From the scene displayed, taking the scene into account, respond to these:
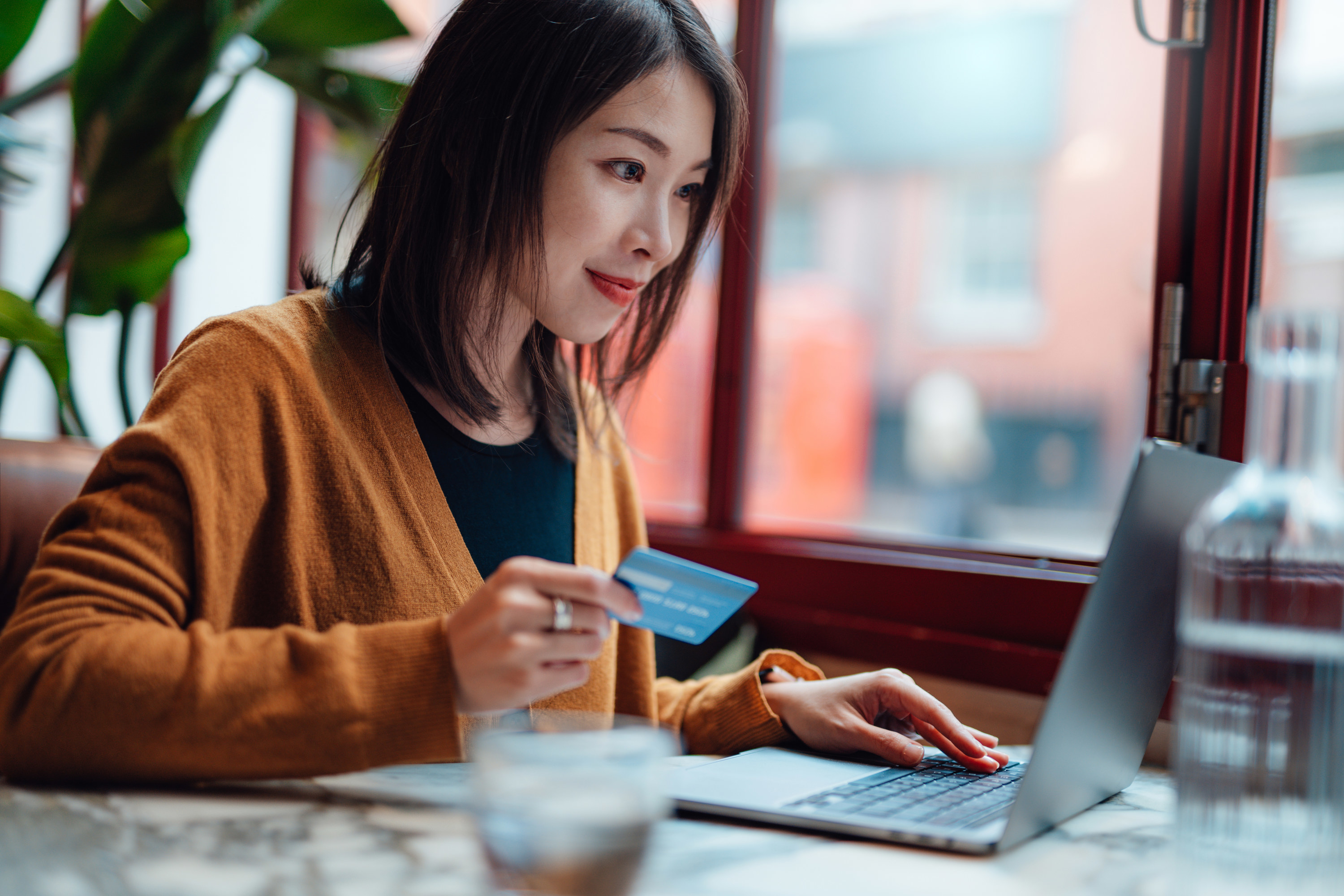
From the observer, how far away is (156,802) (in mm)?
610

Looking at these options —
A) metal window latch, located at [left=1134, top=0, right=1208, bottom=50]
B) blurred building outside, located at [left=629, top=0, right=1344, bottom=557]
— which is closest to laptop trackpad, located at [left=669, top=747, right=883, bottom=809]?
metal window latch, located at [left=1134, top=0, right=1208, bottom=50]

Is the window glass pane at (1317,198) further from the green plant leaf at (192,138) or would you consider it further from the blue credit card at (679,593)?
the blue credit card at (679,593)

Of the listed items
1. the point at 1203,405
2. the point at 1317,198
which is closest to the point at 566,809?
the point at 1203,405

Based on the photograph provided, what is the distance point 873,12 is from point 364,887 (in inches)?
722

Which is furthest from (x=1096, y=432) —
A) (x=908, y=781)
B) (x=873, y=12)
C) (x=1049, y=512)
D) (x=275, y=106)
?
(x=908, y=781)

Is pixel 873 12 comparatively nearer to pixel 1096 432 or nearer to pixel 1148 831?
pixel 1096 432

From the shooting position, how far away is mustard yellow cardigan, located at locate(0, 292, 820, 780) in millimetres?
630

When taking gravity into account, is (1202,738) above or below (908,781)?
above

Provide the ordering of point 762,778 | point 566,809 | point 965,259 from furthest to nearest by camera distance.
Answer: point 965,259 → point 762,778 → point 566,809

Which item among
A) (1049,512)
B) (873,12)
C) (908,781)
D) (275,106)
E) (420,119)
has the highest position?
(873,12)

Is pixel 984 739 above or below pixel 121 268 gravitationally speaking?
below

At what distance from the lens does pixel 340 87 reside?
1996mm

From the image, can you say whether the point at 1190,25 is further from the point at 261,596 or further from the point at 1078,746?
the point at 261,596

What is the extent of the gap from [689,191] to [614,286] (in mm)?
146
